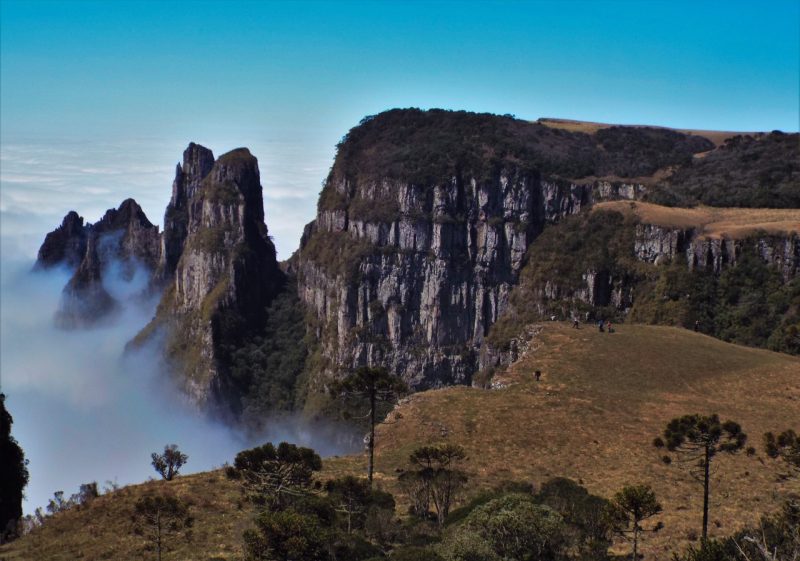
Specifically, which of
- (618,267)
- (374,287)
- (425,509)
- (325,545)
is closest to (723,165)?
(618,267)

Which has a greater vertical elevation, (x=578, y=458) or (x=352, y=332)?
(x=578, y=458)

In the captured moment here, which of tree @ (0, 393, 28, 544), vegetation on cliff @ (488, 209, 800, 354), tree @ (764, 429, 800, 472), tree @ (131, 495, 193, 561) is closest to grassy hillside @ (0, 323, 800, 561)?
tree @ (131, 495, 193, 561)

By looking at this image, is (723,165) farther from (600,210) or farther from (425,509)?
(425,509)

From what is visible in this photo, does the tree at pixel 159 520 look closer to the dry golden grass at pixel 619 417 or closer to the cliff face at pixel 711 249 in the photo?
the dry golden grass at pixel 619 417

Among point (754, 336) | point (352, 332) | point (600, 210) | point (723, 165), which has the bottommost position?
point (352, 332)

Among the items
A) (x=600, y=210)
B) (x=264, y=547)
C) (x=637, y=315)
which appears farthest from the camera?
(x=600, y=210)

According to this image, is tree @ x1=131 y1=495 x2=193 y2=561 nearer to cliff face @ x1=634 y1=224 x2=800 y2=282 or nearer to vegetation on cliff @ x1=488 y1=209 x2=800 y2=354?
vegetation on cliff @ x1=488 y1=209 x2=800 y2=354

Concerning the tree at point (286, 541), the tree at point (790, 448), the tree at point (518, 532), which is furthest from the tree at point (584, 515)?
the tree at point (286, 541)
